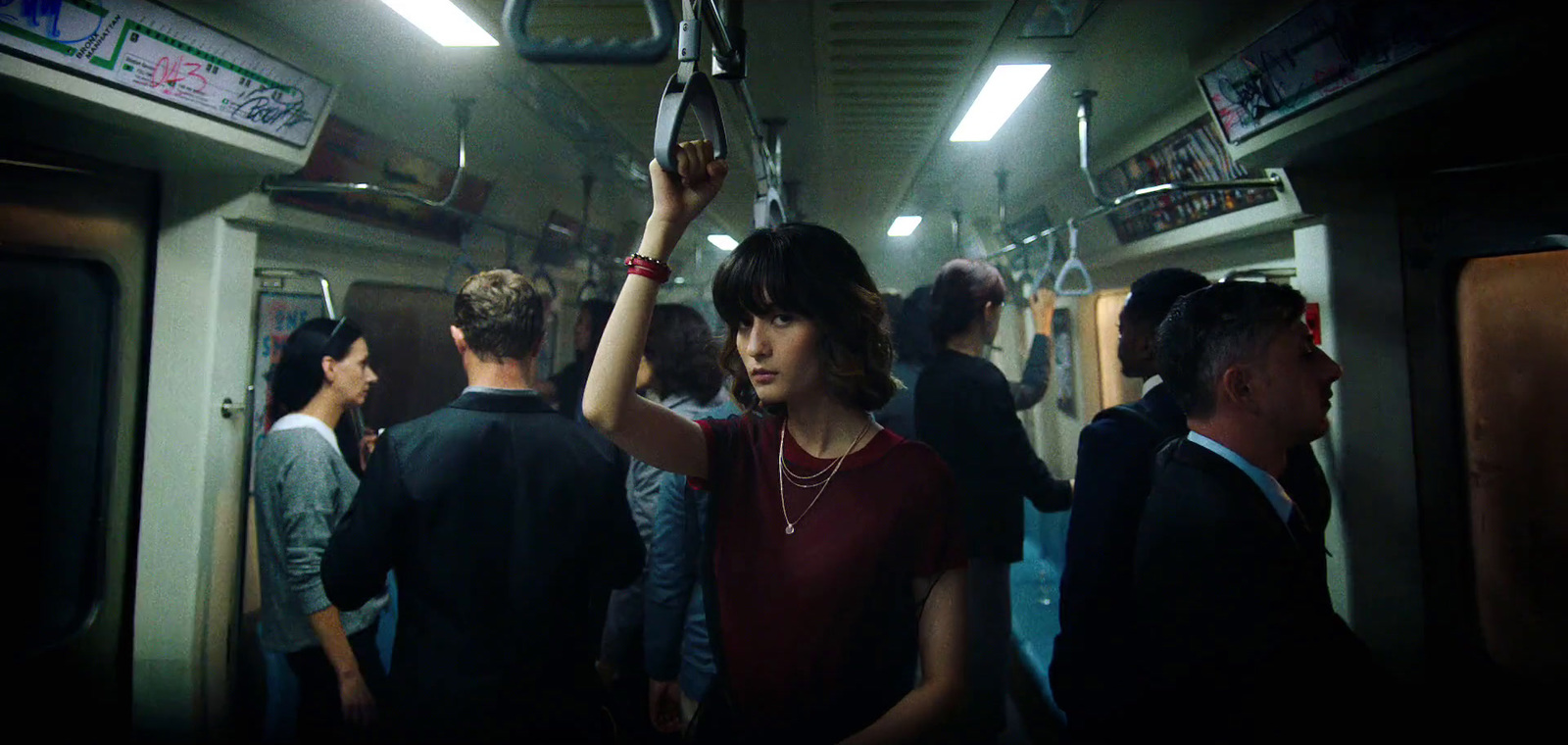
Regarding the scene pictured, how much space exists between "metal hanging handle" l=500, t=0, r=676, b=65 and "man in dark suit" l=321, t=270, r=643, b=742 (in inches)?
31.7

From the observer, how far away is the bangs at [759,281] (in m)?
0.92

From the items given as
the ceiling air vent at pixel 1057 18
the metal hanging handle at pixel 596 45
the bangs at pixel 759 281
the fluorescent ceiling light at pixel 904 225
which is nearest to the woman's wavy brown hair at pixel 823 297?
the bangs at pixel 759 281

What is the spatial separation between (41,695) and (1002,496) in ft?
9.31

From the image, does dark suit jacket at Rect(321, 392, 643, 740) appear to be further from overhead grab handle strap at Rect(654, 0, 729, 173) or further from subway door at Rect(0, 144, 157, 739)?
subway door at Rect(0, 144, 157, 739)

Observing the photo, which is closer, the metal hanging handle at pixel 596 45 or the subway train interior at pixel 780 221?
the metal hanging handle at pixel 596 45

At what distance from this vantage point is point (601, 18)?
63.7 inches

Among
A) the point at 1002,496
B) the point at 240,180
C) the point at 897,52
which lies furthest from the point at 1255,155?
the point at 240,180

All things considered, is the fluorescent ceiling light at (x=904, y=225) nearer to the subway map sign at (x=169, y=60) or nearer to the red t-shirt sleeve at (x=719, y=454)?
the subway map sign at (x=169, y=60)

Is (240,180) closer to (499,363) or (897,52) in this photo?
(499,363)

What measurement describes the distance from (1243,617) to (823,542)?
2.27 ft

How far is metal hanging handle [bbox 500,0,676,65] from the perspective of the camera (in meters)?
0.75

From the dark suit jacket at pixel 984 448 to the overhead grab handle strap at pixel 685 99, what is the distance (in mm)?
1241

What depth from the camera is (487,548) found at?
52.9 inches

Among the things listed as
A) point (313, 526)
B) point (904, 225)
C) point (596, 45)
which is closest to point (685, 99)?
point (596, 45)
